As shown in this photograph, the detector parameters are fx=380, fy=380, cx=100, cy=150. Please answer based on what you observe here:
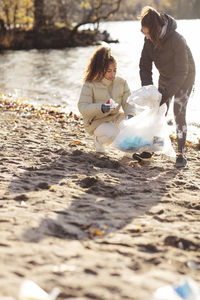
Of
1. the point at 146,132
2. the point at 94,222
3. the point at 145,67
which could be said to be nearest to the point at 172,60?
the point at 145,67

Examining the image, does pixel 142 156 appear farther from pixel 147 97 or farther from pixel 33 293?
pixel 33 293

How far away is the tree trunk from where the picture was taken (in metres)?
33.1

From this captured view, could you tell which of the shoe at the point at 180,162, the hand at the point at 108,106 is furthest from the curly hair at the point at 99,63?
the shoe at the point at 180,162

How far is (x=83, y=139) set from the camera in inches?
224

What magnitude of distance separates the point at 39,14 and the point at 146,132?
1263 inches

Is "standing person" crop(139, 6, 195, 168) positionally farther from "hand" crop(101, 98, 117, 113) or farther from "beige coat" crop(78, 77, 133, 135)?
"hand" crop(101, 98, 117, 113)

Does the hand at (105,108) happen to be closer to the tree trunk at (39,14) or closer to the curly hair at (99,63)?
the curly hair at (99,63)

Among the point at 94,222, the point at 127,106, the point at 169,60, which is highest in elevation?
the point at 169,60

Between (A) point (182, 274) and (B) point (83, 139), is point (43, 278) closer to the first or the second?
(A) point (182, 274)

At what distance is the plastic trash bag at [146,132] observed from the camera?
4.21 metres

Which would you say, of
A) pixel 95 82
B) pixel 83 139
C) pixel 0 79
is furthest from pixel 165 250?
pixel 0 79

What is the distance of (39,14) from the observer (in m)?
33.5

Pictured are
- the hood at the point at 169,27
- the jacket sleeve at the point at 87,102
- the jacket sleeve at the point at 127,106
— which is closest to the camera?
the hood at the point at 169,27

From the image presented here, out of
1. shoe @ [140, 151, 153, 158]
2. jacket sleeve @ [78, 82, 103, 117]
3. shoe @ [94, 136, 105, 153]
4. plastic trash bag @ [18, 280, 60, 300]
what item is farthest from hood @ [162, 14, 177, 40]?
plastic trash bag @ [18, 280, 60, 300]
